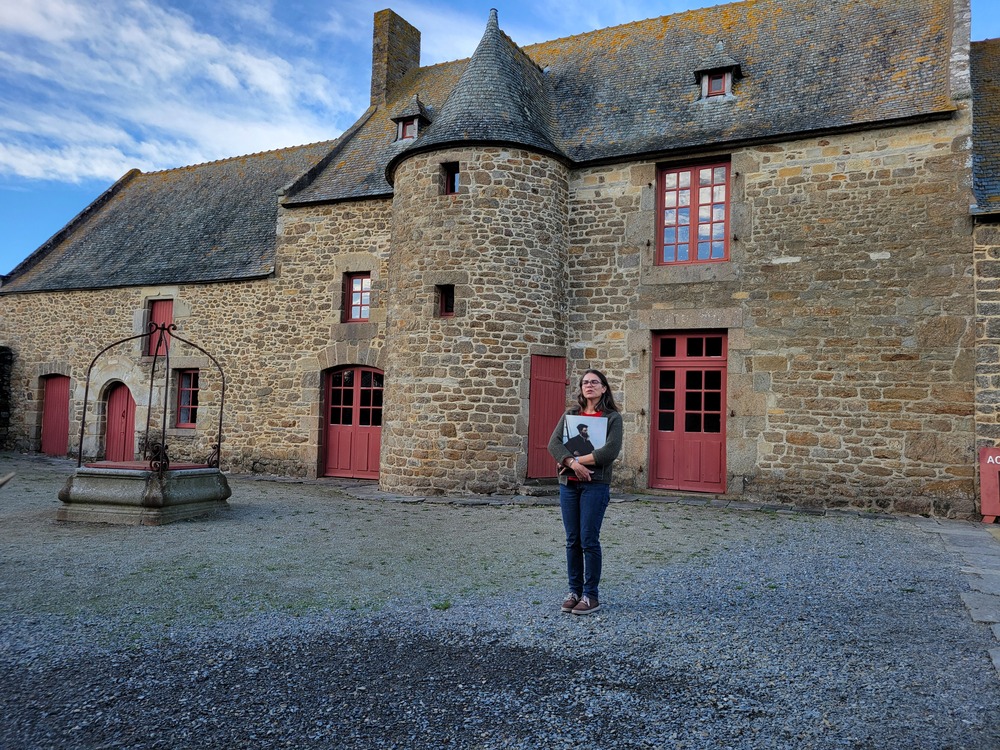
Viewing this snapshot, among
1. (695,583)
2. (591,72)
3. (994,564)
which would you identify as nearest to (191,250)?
(591,72)

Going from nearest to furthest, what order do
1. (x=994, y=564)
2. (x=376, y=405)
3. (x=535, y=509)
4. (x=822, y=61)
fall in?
(x=994, y=564)
(x=535, y=509)
(x=822, y=61)
(x=376, y=405)

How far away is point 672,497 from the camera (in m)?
9.99

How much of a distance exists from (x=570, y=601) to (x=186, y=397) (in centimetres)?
1227

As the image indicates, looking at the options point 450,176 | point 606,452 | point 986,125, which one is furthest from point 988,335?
point 450,176

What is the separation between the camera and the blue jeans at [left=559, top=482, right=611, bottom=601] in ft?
14.5

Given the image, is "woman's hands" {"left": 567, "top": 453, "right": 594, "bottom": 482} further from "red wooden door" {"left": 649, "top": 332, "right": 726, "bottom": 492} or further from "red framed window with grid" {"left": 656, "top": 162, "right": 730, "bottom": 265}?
"red framed window with grid" {"left": 656, "top": 162, "right": 730, "bottom": 265}

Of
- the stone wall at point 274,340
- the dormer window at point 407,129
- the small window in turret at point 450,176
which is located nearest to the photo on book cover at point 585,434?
the small window in turret at point 450,176

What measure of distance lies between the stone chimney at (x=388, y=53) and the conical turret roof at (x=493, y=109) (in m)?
3.94

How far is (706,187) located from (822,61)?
2.64 meters

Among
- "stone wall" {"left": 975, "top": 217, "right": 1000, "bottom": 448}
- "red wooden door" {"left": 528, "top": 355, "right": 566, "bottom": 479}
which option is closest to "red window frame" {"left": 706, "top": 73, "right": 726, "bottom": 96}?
"stone wall" {"left": 975, "top": 217, "right": 1000, "bottom": 448}

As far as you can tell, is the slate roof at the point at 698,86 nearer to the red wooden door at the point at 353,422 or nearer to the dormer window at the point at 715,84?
the dormer window at the point at 715,84

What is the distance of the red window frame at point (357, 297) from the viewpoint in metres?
12.8

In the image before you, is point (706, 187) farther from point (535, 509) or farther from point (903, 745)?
point (903, 745)

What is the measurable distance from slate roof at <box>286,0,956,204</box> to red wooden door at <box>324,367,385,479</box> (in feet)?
10.9
